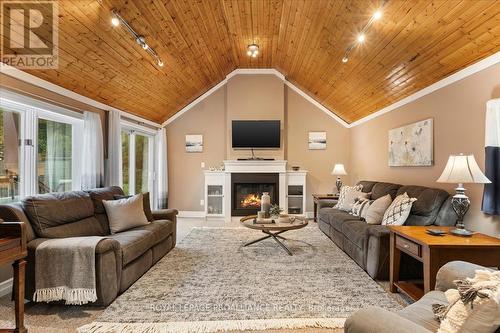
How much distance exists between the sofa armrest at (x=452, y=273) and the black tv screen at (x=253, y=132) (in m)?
5.03

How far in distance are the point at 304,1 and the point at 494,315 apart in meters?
3.66

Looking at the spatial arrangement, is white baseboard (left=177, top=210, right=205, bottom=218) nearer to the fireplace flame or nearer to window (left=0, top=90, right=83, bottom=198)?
the fireplace flame

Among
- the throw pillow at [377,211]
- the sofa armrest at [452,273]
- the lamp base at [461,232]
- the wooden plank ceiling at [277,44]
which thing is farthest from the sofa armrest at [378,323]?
the throw pillow at [377,211]

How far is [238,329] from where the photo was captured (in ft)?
7.04

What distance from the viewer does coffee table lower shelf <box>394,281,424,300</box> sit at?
8.06 feet

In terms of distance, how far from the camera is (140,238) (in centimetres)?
309

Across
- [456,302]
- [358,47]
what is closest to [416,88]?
[358,47]

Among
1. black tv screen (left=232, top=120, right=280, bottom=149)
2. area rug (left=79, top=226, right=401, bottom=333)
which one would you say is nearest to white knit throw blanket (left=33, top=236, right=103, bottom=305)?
area rug (left=79, top=226, right=401, bottom=333)

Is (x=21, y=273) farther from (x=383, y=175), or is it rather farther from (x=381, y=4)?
(x=383, y=175)

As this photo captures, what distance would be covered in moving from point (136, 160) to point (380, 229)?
198 inches

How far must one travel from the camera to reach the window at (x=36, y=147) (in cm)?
299

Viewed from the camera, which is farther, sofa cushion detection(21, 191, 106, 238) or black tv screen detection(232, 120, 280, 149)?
black tv screen detection(232, 120, 280, 149)

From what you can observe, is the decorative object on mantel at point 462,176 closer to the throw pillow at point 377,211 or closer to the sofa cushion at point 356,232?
the sofa cushion at point 356,232

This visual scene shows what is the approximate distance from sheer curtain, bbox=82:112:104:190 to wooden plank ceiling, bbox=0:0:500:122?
39cm
